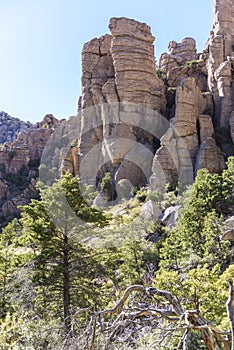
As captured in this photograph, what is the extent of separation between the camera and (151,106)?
132 ft

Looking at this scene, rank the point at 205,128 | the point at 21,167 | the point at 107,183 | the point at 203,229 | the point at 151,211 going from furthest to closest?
the point at 21,167 < the point at 107,183 < the point at 205,128 < the point at 151,211 < the point at 203,229

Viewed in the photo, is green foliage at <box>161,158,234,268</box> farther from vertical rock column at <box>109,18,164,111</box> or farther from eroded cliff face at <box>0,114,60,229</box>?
eroded cliff face at <box>0,114,60,229</box>

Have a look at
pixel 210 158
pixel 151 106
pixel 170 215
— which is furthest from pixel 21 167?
pixel 170 215

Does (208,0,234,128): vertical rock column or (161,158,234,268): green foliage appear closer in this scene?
(161,158,234,268): green foliage

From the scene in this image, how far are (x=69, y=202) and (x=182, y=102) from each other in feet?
88.2

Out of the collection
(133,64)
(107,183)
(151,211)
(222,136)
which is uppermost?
(133,64)

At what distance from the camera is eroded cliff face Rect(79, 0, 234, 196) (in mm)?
34969

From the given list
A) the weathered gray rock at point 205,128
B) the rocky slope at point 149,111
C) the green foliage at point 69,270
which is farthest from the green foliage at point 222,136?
the green foliage at point 69,270

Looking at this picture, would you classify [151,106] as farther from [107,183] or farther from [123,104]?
[107,183]

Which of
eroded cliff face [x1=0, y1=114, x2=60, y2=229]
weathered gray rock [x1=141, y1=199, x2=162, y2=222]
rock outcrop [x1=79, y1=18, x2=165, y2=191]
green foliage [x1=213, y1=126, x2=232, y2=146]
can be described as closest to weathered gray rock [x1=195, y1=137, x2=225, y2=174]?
green foliage [x1=213, y1=126, x2=232, y2=146]

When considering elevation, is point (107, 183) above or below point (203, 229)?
above

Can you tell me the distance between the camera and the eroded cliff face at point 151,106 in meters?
35.0

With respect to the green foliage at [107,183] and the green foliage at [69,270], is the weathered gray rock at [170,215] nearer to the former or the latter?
the green foliage at [69,270]

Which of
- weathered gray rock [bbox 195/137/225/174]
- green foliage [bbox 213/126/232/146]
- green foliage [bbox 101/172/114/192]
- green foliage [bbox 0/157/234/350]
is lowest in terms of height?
green foliage [bbox 0/157/234/350]
